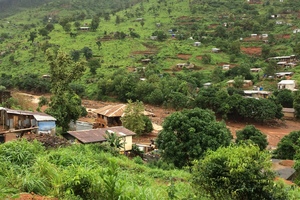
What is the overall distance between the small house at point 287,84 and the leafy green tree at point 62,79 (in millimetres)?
30451

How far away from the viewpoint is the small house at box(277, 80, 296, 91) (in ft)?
142

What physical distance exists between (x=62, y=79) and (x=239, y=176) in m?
18.2

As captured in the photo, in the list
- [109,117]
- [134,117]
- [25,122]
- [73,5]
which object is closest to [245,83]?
[109,117]

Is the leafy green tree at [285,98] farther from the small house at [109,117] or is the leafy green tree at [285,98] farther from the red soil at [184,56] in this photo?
the red soil at [184,56]

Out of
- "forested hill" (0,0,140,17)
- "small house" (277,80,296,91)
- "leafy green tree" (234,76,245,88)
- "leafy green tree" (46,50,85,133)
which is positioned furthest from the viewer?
"forested hill" (0,0,140,17)

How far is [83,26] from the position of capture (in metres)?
78.7

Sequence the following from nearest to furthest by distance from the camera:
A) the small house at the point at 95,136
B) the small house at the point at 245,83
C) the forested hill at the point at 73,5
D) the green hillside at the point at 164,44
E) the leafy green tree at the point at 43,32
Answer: the small house at the point at 95,136 < the small house at the point at 245,83 < the green hillside at the point at 164,44 < the leafy green tree at the point at 43,32 < the forested hill at the point at 73,5

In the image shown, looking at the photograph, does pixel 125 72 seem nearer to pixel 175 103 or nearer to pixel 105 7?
pixel 175 103

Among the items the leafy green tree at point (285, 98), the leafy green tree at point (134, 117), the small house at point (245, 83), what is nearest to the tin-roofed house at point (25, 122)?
the leafy green tree at point (134, 117)

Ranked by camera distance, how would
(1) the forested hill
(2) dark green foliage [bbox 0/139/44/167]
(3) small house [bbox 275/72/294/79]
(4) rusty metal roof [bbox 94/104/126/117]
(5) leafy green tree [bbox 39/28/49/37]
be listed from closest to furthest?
(2) dark green foliage [bbox 0/139/44/167] < (4) rusty metal roof [bbox 94/104/126/117] < (3) small house [bbox 275/72/294/79] < (5) leafy green tree [bbox 39/28/49/37] < (1) the forested hill

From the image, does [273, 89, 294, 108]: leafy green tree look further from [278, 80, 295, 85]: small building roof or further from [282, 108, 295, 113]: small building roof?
[278, 80, 295, 85]: small building roof

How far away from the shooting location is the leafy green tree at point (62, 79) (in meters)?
23.1

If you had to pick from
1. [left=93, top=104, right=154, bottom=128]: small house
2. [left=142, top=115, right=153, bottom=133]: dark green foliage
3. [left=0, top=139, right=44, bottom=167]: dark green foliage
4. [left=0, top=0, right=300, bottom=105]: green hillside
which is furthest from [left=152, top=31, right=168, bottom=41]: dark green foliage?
[left=0, top=139, right=44, bottom=167]: dark green foliage

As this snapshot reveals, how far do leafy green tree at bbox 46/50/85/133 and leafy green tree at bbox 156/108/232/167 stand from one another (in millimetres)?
7895
